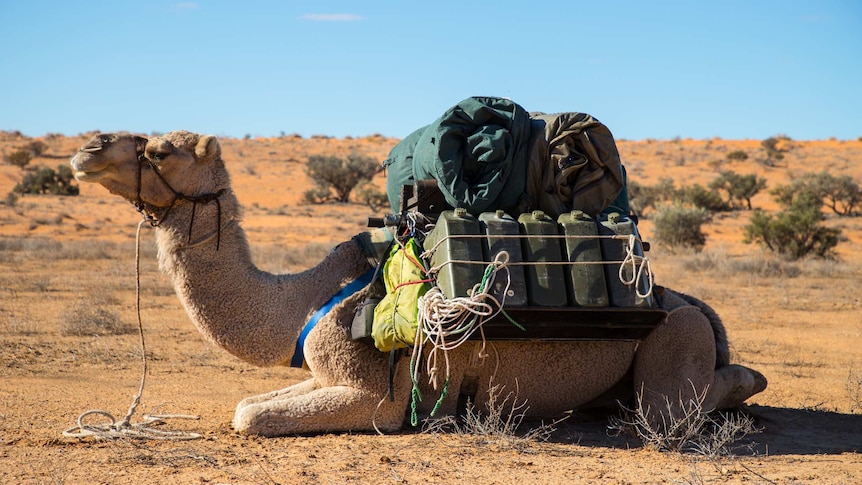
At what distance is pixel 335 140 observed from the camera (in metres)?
71.4

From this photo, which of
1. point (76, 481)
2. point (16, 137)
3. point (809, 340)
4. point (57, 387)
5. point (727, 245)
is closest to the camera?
point (76, 481)

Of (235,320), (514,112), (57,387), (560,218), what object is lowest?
(57,387)

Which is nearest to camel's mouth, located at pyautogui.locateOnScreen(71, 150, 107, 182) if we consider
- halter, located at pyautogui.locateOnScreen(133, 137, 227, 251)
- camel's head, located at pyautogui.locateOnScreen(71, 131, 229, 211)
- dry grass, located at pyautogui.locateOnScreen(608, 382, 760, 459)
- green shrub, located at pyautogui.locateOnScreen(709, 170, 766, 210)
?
camel's head, located at pyautogui.locateOnScreen(71, 131, 229, 211)

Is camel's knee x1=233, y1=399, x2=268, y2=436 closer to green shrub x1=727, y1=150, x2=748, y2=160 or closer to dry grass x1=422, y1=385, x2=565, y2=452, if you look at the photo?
dry grass x1=422, y1=385, x2=565, y2=452

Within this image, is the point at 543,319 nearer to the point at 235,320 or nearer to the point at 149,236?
the point at 235,320

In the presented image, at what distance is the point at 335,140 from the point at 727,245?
156 feet

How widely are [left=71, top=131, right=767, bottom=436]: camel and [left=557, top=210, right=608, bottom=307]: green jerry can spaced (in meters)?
0.66

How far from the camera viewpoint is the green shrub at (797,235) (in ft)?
75.0

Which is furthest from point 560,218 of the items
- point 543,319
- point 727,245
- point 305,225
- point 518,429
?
point 305,225

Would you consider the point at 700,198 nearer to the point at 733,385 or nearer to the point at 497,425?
the point at 733,385

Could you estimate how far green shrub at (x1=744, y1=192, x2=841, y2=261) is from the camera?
22875 millimetres

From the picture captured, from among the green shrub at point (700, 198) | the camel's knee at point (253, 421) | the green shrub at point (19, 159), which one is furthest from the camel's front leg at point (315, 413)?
the green shrub at point (19, 159)

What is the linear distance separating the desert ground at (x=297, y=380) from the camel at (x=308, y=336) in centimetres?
21

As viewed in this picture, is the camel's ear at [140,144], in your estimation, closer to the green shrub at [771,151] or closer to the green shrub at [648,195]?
the green shrub at [648,195]
